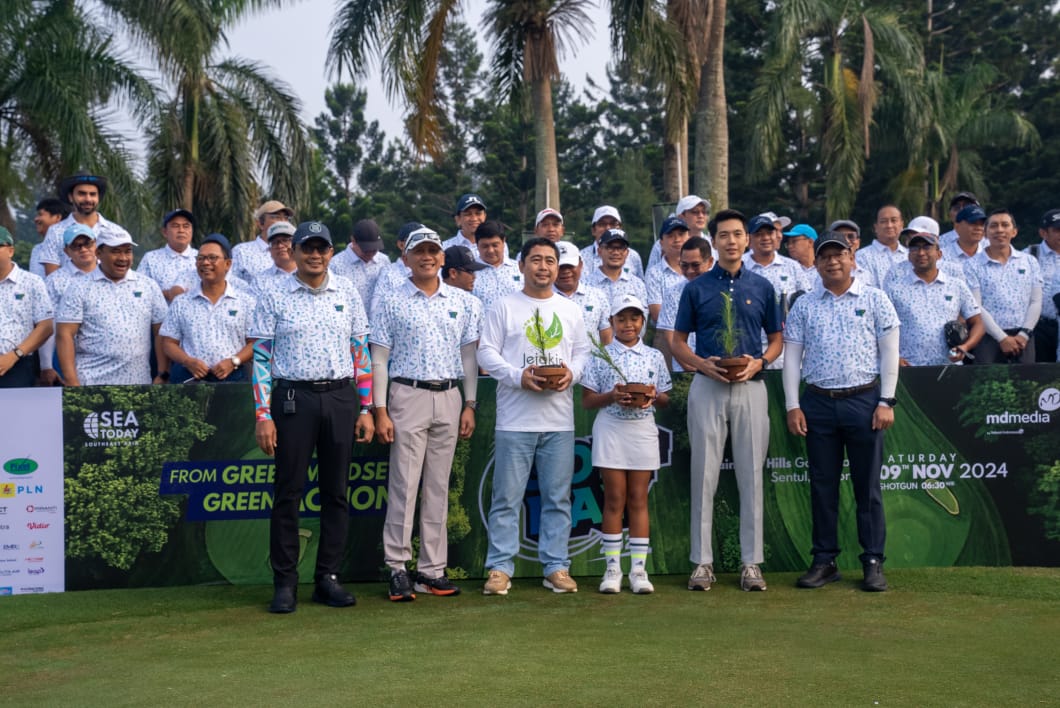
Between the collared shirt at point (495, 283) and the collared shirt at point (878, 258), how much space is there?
2.93 metres

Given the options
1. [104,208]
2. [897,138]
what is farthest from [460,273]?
[897,138]

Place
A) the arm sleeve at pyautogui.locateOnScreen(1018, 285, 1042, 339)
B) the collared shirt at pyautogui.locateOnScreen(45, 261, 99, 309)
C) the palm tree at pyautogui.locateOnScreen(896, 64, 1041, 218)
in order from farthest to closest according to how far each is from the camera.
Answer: the palm tree at pyautogui.locateOnScreen(896, 64, 1041, 218)
the arm sleeve at pyautogui.locateOnScreen(1018, 285, 1042, 339)
the collared shirt at pyautogui.locateOnScreen(45, 261, 99, 309)

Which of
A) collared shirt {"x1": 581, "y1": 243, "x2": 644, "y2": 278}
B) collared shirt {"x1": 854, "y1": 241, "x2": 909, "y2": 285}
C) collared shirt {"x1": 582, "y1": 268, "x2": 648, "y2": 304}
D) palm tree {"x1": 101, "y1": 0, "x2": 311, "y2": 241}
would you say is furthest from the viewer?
palm tree {"x1": 101, "y1": 0, "x2": 311, "y2": 241}

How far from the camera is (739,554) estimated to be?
8.19 m

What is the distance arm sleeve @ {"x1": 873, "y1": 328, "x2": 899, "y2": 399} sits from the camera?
25.1ft

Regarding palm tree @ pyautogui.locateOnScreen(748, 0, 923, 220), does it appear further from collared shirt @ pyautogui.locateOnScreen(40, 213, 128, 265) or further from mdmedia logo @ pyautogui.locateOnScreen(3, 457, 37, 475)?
mdmedia logo @ pyautogui.locateOnScreen(3, 457, 37, 475)

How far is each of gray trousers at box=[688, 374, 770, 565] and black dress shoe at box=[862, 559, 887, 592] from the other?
63 centimetres

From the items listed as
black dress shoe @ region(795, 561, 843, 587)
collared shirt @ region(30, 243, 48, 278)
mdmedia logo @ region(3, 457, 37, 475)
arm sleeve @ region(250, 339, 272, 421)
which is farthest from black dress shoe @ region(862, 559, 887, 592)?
collared shirt @ region(30, 243, 48, 278)

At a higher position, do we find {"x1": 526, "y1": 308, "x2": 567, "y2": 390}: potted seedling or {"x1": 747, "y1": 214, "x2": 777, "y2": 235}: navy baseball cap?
{"x1": 747, "y1": 214, "x2": 777, "y2": 235}: navy baseball cap

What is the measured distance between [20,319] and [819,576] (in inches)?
220

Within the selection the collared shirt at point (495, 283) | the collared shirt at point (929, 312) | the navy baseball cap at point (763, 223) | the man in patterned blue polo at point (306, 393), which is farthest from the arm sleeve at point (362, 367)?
the collared shirt at point (929, 312)

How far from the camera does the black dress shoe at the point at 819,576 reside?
25.3ft

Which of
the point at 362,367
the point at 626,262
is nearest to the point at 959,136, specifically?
the point at 626,262

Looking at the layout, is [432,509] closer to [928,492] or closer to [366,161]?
[928,492]
